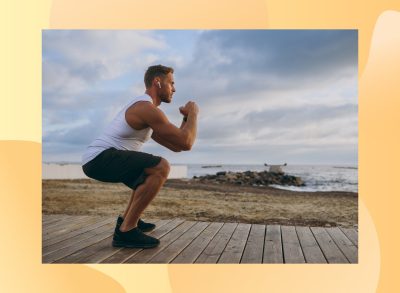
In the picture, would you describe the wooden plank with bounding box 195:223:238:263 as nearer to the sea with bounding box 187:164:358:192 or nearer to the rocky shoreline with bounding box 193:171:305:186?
the sea with bounding box 187:164:358:192

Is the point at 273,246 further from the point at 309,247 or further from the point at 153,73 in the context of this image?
the point at 153,73

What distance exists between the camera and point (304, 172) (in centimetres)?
366

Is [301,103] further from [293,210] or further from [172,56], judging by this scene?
[293,210]

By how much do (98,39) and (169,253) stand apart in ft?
4.43

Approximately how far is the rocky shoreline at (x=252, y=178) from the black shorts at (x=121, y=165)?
4.97 feet

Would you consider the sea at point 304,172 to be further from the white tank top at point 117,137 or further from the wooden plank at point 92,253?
the wooden plank at point 92,253

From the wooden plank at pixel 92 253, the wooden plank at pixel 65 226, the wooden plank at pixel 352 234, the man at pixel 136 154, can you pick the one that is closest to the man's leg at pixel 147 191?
the man at pixel 136 154

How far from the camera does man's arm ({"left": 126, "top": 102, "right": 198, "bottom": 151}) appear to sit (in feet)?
8.04

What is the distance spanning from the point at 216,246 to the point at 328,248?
610mm

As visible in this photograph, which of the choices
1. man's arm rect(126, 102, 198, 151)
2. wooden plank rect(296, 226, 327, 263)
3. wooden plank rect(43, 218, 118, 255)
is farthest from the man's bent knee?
wooden plank rect(296, 226, 327, 263)

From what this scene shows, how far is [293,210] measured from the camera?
13.3 ft

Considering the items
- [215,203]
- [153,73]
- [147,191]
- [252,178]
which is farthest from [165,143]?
[252,178]

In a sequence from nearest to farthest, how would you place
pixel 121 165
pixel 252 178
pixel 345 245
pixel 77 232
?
1. pixel 121 165
2. pixel 345 245
3. pixel 77 232
4. pixel 252 178

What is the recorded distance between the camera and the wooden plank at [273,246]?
2.46 meters
